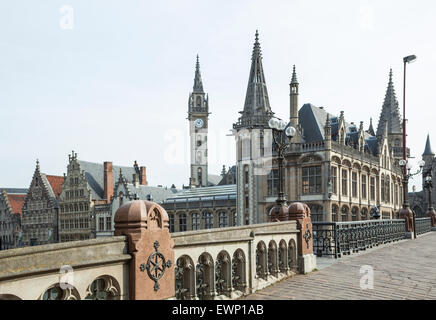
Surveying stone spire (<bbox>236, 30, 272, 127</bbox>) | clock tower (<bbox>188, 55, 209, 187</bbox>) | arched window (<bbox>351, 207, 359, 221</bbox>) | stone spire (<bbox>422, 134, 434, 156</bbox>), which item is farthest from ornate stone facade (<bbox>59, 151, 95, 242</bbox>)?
stone spire (<bbox>422, 134, 434, 156</bbox>)

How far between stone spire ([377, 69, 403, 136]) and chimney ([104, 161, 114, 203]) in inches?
1639

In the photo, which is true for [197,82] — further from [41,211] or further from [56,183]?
[41,211]

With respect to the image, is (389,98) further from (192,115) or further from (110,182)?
(110,182)

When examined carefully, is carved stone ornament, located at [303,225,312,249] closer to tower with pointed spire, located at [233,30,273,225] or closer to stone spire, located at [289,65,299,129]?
stone spire, located at [289,65,299,129]

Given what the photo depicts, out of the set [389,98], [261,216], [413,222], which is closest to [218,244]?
[413,222]

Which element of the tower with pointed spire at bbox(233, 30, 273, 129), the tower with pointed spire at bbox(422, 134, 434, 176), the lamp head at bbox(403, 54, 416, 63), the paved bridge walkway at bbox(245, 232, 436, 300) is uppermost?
the tower with pointed spire at bbox(233, 30, 273, 129)

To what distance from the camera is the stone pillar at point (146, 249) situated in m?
6.74

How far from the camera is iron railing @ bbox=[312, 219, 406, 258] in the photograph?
15484 millimetres

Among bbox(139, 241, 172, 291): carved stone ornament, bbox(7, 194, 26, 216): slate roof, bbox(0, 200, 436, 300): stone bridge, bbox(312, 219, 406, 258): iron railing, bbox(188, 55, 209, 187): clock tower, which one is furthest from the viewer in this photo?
bbox(188, 55, 209, 187): clock tower

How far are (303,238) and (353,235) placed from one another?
17.3ft

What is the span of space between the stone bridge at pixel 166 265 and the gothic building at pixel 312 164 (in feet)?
98.8

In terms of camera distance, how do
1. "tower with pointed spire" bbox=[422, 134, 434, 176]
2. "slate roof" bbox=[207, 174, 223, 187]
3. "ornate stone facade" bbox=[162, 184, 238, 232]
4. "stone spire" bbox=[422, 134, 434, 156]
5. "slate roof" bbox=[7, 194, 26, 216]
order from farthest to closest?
1. "slate roof" bbox=[207, 174, 223, 187]
2. "stone spire" bbox=[422, 134, 434, 156]
3. "tower with pointed spire" bbox=[422, 134, 434, 176]
4. "slate roof" bbox=[7, 194, 26, 216]
5. "ornate stone facade" bbox=[162, 184, 238, 232]
